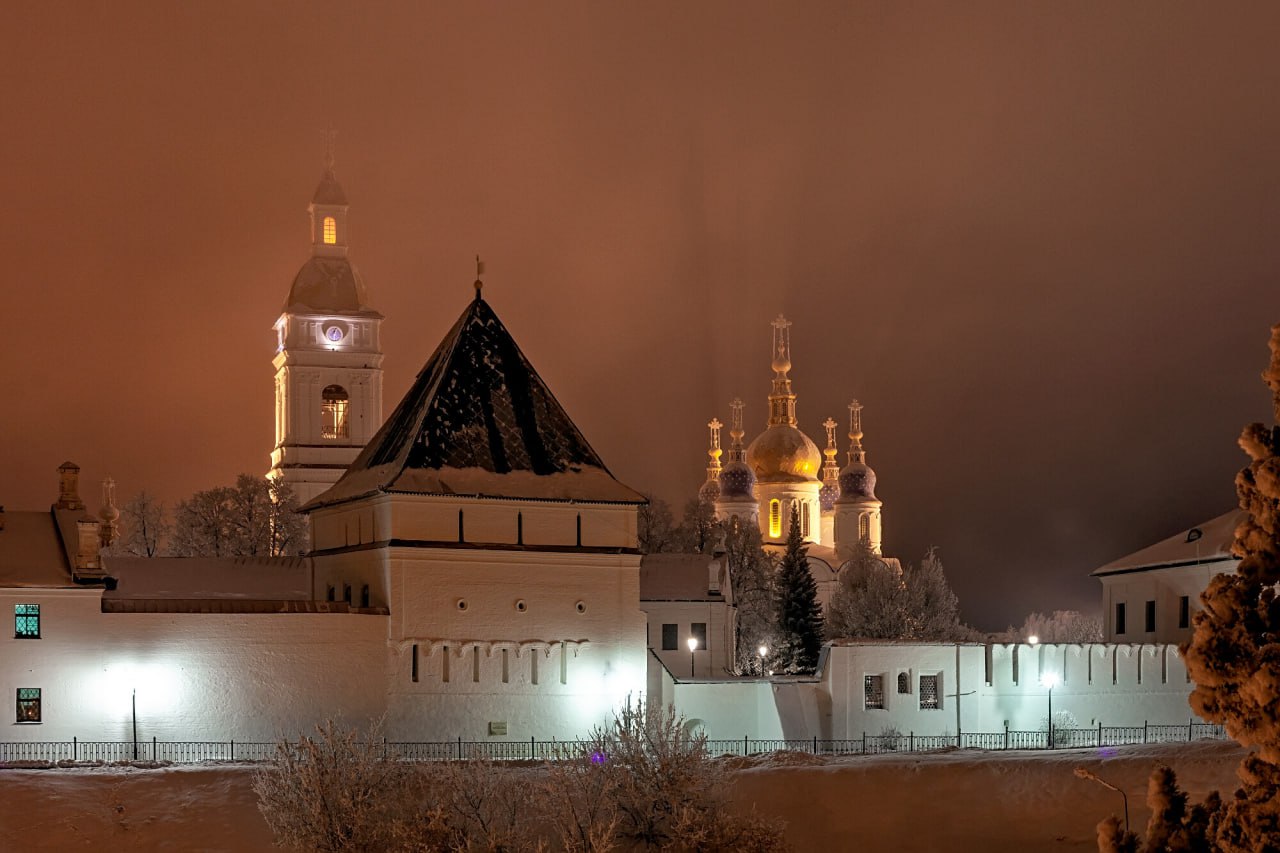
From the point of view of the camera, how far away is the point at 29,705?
46938 mm

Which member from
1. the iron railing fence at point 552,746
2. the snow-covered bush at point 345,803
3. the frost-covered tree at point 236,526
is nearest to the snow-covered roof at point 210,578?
the iron railing fence at point 552,746

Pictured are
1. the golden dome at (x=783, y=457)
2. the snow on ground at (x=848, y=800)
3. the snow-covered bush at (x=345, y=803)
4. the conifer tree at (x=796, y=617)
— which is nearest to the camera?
the snow-covered bush at (x=345, y=803)

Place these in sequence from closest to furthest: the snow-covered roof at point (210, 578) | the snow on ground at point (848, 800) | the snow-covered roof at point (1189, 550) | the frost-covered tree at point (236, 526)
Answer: the snow on ground at point (848, 800) < the snow-covered roof at point (210, 578) < the snow-covered roof at point (1189, 550) < the frost-covered tree at point (236, 526)

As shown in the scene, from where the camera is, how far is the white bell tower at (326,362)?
94.4 metres

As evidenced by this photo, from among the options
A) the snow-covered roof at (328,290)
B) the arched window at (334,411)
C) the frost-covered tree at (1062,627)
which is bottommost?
the frost-covered tree at (1062,627)

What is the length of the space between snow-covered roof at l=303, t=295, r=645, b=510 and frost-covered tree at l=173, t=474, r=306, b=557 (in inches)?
901

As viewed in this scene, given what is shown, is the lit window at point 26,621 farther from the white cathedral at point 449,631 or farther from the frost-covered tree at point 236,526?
the frost-covered tree at point 236,526

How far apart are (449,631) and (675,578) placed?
15850 millimetres

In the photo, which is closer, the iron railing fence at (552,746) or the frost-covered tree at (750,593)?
the iron railing fence at (552,746)

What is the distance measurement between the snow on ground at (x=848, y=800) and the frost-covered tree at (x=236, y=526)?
111 feet

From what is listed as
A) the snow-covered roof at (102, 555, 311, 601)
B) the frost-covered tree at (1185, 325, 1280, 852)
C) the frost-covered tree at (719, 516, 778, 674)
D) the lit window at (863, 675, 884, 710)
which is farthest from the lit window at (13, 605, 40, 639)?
the frost-covered tree at (719, 516, 778, 674)

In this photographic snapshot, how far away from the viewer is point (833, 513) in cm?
12475

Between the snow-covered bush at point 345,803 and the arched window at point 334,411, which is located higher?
the arched window at point 334,411

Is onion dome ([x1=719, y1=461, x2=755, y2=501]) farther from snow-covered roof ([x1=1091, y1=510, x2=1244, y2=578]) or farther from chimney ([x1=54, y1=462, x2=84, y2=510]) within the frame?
chimney ([x1=54, y1=462, x2=84, y2=510])
